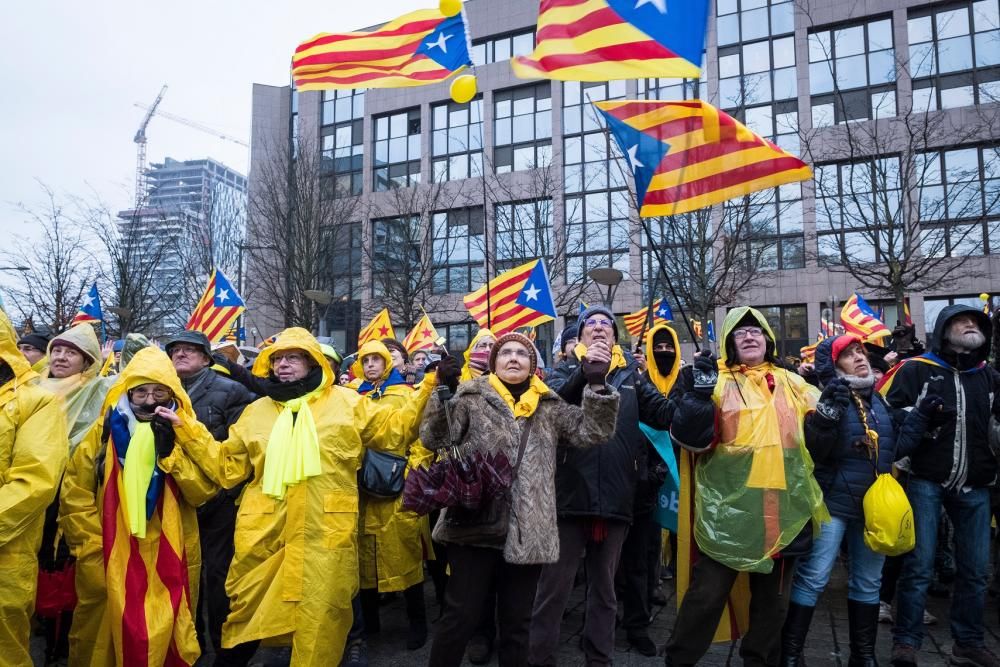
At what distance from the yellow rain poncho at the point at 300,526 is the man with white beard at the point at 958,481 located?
3.27 m

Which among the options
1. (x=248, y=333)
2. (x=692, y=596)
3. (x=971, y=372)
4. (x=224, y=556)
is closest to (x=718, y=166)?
(x=971, y=372)

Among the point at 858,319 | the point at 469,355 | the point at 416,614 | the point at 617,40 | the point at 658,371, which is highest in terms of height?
the point at 617,40

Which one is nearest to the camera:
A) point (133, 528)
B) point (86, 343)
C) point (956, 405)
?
point (133, 528)

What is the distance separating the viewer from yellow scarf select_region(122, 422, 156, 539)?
3.46m

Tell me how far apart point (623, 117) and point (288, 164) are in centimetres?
1878

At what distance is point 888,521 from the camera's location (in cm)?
372

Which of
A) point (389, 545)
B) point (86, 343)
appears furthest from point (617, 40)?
point (86, 343)

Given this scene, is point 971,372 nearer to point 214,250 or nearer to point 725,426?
→ point 725,426

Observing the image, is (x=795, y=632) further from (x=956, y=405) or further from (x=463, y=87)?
(x=463, y=87)

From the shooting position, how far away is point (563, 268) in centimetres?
2256

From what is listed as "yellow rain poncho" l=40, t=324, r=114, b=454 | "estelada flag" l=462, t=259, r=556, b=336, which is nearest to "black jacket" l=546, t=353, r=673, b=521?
"yellow rain poncho" l=40, t=324, r=114, b=454

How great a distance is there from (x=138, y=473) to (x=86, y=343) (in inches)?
67.7

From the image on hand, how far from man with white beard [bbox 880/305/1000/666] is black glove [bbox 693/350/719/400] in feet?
5.77

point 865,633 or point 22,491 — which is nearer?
point 22,491
